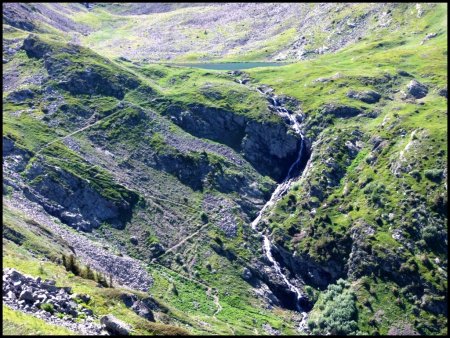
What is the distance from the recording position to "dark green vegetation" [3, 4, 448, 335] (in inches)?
4601

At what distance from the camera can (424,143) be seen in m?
149

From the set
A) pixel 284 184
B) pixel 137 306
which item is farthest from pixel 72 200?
pixel 284 184

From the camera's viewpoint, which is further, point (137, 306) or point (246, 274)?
point (246, 274)

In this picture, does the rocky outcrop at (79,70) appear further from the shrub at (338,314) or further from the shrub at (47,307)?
the shrub at (47,307)

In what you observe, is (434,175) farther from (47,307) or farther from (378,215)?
(47,307)

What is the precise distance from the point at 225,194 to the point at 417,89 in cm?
8571

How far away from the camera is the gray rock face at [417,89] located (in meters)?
187

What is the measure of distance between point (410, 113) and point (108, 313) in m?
126

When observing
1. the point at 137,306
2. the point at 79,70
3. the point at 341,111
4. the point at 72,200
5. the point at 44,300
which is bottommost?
the point at 137,306

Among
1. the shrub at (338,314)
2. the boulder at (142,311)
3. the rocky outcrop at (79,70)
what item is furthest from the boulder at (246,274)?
the rocky outcrop at (79,70)

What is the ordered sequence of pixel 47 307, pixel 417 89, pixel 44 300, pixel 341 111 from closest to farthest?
pixel 47 307
pixel 44 300
pixel 341 111
pixel 417 89

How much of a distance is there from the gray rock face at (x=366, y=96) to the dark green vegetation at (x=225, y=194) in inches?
24.5

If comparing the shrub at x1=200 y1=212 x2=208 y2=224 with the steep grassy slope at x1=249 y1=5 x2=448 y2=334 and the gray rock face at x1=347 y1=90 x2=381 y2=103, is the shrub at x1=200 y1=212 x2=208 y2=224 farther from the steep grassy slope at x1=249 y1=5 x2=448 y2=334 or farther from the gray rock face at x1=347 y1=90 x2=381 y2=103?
the gray rock face at x1=347 y1=90 x2=381 y2=103

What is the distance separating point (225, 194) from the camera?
15250 centimetres
